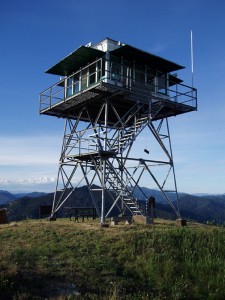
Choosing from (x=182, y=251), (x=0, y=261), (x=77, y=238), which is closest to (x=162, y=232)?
(x=182, y=251)

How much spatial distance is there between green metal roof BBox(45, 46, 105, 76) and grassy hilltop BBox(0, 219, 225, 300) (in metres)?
12.3

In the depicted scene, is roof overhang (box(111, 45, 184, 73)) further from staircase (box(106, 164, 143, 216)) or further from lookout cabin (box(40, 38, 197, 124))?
staircase (box(106, 164, 143, 216))

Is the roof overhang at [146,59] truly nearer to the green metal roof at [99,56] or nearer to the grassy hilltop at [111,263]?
the green metal roof at [99,56]

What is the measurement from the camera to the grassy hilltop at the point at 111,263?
14.2 m

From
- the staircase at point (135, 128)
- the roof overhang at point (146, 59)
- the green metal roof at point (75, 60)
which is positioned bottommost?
the staircase at point (135, 128)

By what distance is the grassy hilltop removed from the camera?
14.2m

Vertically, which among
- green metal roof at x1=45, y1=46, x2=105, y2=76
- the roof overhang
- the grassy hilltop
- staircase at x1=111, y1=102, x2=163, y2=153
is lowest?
the grassy hilltop

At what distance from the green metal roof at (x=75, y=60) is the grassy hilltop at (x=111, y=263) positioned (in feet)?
40.3

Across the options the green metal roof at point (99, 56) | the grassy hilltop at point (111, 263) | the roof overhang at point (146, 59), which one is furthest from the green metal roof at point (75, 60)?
the grassy hilltop at point (111, 263)

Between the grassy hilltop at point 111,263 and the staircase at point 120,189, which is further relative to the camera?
the staircase at point 120,189

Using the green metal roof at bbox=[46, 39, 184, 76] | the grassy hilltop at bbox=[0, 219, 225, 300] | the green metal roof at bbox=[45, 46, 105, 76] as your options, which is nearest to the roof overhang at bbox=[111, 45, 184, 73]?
the green metal roof at bbox=[46, 39, 184, 76]

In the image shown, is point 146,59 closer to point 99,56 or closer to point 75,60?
point 99,56

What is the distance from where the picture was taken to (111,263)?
16.8m

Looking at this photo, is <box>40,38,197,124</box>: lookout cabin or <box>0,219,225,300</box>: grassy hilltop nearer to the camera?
<box>0,219,225,300</box>: grassy hilltop
